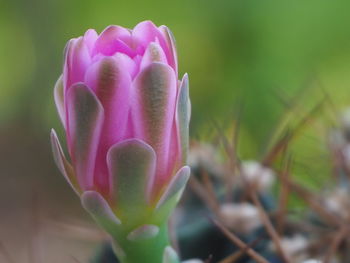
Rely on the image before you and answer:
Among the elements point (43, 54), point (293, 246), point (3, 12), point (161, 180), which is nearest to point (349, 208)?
point (293, 246)

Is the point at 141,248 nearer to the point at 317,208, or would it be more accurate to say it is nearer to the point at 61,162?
the point at 61,162

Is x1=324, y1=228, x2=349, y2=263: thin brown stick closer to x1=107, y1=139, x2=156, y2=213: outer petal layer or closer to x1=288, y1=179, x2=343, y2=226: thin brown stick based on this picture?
x1=288, y1=179, x2=343, y2=226: thin brown stick

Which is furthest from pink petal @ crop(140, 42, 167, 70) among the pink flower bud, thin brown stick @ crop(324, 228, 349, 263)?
thin brown stick @ crop(324, 228, 349, 263)

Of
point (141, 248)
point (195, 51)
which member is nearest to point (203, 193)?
point (141, 248)

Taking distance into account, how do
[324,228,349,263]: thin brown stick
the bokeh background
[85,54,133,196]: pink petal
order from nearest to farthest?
1. [85,54,133,196]: pink petal
2. [324,228,349,263]: thin brown stick
3. the bokeh background

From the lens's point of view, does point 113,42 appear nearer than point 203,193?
Yes

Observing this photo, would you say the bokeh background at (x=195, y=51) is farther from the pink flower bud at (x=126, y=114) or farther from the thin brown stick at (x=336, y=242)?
the pink flower bud at (x=126, y=114)

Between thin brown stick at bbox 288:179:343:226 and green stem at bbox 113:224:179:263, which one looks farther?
thin brown stick at bbox 288:179:343:226

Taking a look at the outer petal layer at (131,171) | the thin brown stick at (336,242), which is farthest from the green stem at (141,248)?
the thin brown stick at (336,242)
